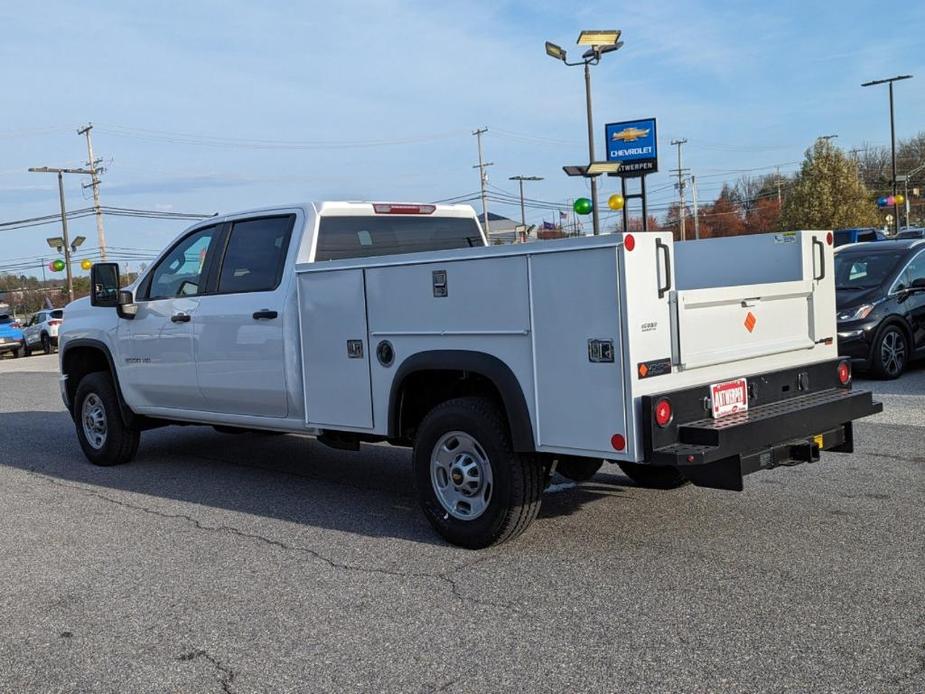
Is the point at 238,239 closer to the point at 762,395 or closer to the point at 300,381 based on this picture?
the point at 300,381

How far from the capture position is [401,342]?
5566mm

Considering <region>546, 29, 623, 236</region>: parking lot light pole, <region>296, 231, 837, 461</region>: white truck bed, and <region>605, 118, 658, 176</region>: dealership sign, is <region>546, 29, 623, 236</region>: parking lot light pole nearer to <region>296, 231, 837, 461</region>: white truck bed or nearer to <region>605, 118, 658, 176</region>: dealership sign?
<region>605, 118, 658, 176</region>: dealership sign

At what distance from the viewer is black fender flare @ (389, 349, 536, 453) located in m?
4.92

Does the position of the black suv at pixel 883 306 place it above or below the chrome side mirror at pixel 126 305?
below

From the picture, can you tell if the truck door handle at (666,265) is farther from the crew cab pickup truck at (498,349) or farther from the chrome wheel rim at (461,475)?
the chrome wheel rim at (461,475)

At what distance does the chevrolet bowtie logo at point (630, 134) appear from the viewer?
3086cm

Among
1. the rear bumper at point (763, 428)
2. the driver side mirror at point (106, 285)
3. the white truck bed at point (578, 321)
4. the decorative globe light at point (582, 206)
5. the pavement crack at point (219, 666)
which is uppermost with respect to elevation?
the decorative globe light at point (582, 206)

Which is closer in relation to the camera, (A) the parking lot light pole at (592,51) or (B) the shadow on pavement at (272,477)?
(B) the shadow on pavement at (272,477)

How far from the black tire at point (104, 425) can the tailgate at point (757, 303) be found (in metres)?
5.11

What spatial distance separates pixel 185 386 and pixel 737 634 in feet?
16.3

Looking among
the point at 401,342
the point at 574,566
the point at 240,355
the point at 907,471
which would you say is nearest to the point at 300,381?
the point at 240,355

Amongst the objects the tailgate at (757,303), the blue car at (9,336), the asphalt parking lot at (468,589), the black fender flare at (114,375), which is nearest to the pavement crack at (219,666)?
the asphalt parking lot at (468,589)

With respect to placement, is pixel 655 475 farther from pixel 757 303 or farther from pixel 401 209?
pixel 401 209

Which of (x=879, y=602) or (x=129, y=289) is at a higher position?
(x=129, y=289)
